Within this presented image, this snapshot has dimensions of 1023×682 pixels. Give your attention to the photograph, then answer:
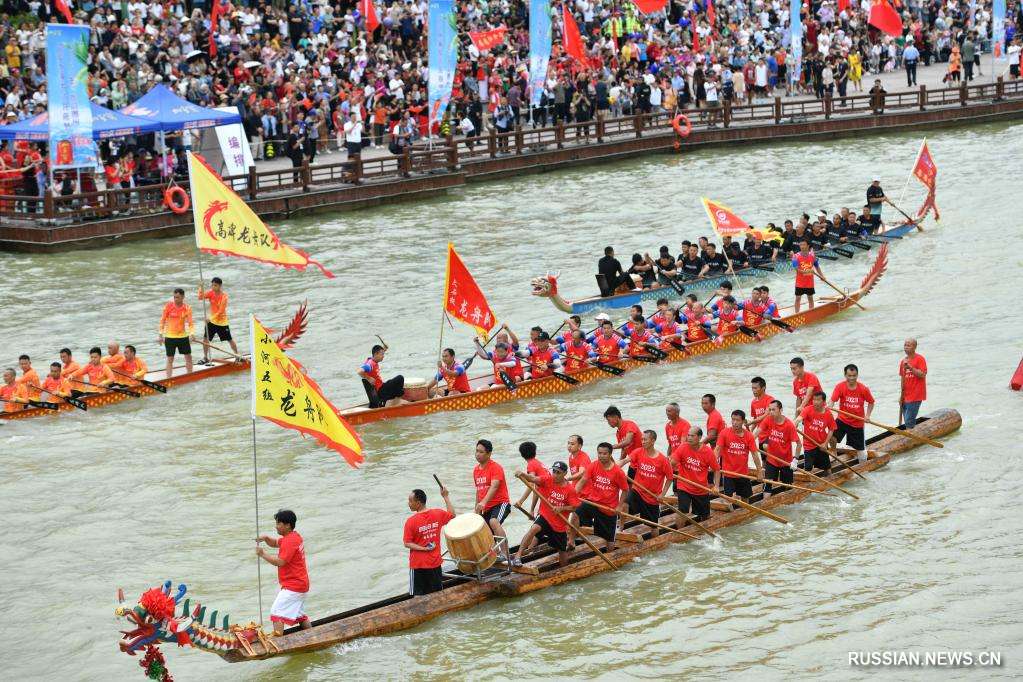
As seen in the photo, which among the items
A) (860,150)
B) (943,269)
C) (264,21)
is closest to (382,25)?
(264,21)

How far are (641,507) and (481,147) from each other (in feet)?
85.2

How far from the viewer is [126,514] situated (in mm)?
18781

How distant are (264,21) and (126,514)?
24.3 metres

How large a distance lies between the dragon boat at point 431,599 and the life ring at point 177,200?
63.6ft

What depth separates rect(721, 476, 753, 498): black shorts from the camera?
1714 cm

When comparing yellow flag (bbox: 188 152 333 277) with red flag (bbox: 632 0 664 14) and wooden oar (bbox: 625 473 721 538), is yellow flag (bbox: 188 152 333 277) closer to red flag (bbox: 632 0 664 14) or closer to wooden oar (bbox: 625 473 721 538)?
wooden oar (bbox: 625 473 721 538)

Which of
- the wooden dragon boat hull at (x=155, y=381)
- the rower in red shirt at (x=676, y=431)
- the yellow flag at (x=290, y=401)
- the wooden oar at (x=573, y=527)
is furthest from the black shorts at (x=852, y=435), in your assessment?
the wooden dragon boat hull at (x=155, y=381)

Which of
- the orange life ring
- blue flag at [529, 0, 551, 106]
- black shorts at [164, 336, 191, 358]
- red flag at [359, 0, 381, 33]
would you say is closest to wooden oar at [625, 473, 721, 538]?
black shorts at [164, 336, 191, 358]

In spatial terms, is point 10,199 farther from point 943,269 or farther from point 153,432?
point 943,269

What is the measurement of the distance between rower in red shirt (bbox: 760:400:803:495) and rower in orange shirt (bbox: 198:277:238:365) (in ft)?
32.9

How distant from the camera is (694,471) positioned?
1662 cm

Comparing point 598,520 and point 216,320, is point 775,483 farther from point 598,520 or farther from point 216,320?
point 216,320
